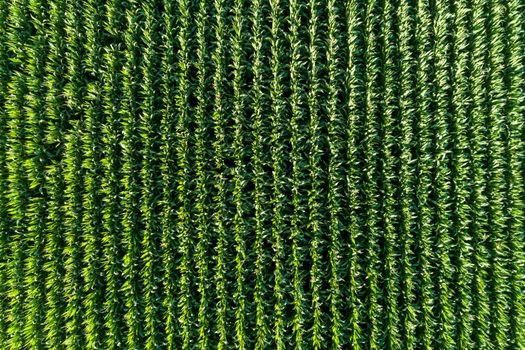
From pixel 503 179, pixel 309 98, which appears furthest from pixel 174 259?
pixel 503 179

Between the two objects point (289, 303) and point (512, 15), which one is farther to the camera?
point (512, 15)

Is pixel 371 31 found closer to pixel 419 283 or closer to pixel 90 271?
pixel 419 283

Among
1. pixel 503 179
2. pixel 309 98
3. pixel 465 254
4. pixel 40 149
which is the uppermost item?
pixel 309 98

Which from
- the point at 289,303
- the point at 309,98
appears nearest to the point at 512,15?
the point at 309,98

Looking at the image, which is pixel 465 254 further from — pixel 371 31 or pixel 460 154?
pixel 371 31

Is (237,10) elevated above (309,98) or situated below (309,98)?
above

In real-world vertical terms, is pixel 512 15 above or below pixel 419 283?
above
